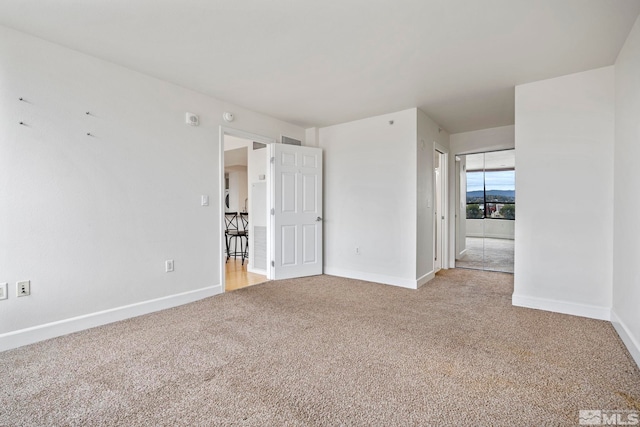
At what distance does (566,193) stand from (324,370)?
9.54 feet

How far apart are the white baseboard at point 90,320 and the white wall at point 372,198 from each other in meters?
2.19

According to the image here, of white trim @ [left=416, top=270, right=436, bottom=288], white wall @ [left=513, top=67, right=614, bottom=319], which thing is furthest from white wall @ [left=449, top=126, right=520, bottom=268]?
white wall @ [left=513, top=67, right=614, bottom=319]

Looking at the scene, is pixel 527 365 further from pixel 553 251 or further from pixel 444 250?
pixel 444 250

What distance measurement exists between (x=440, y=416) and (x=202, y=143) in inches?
133

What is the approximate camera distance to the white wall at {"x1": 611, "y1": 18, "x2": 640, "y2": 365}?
86.4 inches

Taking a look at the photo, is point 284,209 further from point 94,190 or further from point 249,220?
point 94,190

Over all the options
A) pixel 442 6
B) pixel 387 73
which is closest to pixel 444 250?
pixel 387 73

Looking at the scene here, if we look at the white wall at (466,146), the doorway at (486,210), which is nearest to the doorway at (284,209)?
the white wall at (466,146)

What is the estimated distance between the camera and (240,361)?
83.3 inches

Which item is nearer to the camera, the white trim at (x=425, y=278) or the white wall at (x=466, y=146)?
the white trim at (x=425, y=278)

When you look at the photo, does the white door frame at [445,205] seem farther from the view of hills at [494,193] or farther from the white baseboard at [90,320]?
the white baseboard at [90,320]

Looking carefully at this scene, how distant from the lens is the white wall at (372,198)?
422cm

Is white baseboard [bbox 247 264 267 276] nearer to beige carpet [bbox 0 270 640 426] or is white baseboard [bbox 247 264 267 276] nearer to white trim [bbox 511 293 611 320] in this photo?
beige carpet [bbox 0 270 640 426]

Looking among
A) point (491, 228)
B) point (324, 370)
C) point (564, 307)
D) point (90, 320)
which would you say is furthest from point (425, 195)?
point (90, 320)
